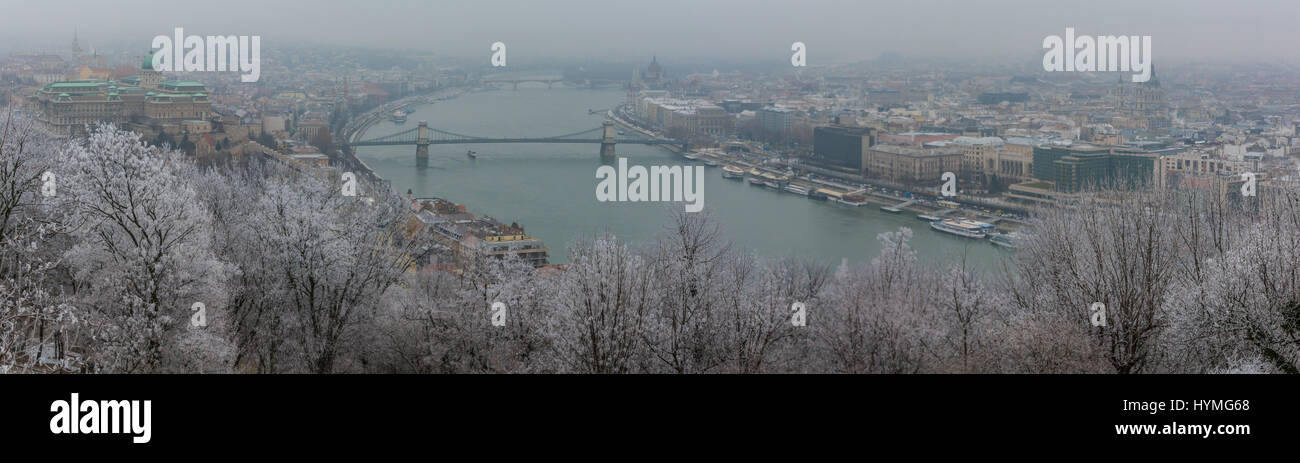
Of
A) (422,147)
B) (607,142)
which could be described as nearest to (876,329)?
(607,142)

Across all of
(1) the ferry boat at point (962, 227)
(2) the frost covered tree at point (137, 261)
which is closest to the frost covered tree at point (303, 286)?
(2) the frost covered tree at point (137, 261)

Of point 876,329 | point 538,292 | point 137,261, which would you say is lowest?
point 876,329

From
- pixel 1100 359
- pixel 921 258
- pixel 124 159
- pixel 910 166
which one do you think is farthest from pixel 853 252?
pixel 124 159

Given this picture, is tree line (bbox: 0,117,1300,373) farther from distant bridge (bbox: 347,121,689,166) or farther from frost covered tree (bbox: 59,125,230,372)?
distant bridge (bbox: 347,121,689,166)

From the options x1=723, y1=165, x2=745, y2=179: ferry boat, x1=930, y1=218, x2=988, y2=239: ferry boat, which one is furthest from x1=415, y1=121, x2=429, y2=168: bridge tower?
x1=930, y1=218, x2=988, y2=239: ferry boat

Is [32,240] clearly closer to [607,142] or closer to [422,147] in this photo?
[422,147]

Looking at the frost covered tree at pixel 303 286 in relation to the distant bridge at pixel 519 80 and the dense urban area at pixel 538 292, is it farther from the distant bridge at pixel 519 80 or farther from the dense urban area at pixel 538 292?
the distant bridge at pixel 519 80
